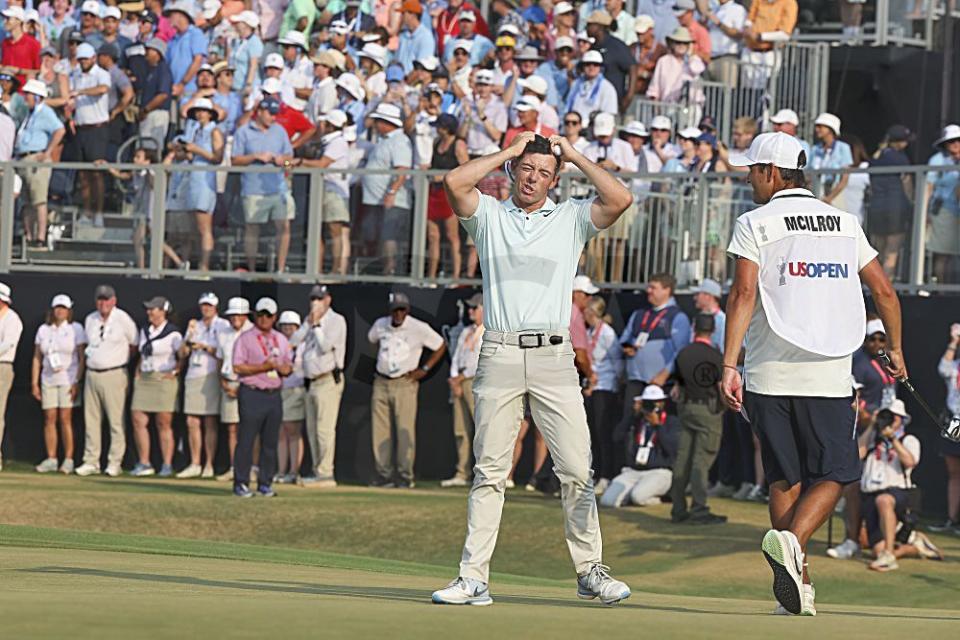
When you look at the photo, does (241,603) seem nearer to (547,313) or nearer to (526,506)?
(547,313)

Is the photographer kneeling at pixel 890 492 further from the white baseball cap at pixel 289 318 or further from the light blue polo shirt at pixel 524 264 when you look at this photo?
the light blue polo shirt at pixel 524 264

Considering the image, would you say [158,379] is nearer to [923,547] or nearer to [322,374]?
[322,374]

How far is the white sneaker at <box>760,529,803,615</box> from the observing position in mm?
7633

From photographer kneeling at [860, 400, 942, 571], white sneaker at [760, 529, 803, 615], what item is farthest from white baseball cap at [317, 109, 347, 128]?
white sneaker at [760, 529, 803, 615]

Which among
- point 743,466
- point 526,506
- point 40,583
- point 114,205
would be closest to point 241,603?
point 40,583

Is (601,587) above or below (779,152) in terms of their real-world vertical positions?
below

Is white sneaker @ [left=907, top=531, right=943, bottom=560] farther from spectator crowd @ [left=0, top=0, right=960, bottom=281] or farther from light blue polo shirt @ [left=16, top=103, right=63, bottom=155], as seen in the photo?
light blue polo shirt @ [left=16, top=103, right=63, bottom=155]

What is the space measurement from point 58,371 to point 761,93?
895 centimetres

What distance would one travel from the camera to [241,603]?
23.2 feet

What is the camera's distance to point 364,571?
11.4 metres

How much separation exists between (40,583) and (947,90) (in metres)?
17.6

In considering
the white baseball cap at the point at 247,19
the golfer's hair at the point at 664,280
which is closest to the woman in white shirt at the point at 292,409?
the golfer's hair at the point at 664,280

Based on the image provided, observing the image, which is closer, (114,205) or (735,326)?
(735,326)

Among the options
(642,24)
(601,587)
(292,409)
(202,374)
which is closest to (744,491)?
(292,409)
